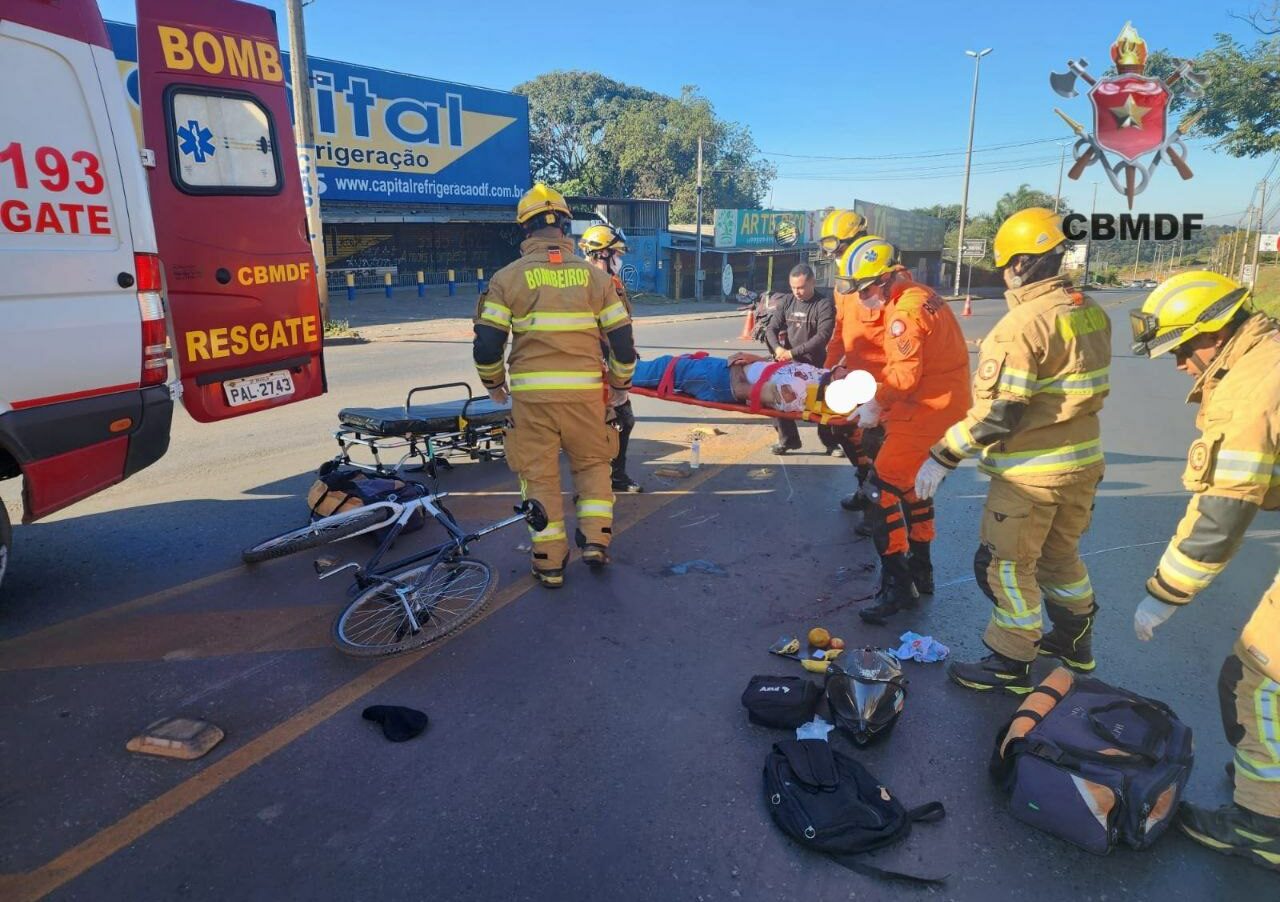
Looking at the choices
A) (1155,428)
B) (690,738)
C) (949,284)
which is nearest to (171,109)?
(690,738)

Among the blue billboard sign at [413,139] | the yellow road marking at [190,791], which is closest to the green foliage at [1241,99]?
the blue billboard sign at [413,139]

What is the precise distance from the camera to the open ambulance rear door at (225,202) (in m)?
4.12

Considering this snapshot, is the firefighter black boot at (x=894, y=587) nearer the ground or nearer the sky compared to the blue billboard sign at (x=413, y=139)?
nearer the ground

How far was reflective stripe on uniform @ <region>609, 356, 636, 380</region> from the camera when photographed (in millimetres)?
4699

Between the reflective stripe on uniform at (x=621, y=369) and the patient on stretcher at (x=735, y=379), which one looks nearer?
the reflective stripe on uniform at (x=621, y=369)

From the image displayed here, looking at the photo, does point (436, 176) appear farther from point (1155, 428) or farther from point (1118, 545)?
point (1118, 545)

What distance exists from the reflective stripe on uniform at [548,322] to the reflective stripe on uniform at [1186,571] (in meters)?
2.90

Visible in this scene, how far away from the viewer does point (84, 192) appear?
11.7 ft

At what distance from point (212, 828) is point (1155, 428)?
9773mm

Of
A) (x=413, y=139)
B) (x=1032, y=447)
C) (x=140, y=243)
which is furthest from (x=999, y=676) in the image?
(x=413, y=139)

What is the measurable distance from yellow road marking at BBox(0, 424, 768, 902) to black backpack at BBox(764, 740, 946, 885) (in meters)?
1.74

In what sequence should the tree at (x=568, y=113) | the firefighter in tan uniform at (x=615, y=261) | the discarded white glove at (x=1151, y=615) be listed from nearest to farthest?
1. the discarded white glove at (x=1151, y=615)
2. the firefighter in tan uniform at (x=615, y=261)
3. the tree at (x=568, y=113)

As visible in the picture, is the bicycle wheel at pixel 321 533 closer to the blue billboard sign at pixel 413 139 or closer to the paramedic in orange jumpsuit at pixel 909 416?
the paramedic in orange jumpsuit at pixel 909 416

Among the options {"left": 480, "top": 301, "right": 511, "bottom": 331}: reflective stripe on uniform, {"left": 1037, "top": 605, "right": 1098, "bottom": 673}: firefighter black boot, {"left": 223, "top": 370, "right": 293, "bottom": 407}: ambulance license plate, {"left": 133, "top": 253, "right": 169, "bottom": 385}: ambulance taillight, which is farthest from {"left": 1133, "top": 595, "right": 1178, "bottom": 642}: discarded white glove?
{"left": 223, "top": 370, "right": 293, "bottom": 407}: ambulance license plate
